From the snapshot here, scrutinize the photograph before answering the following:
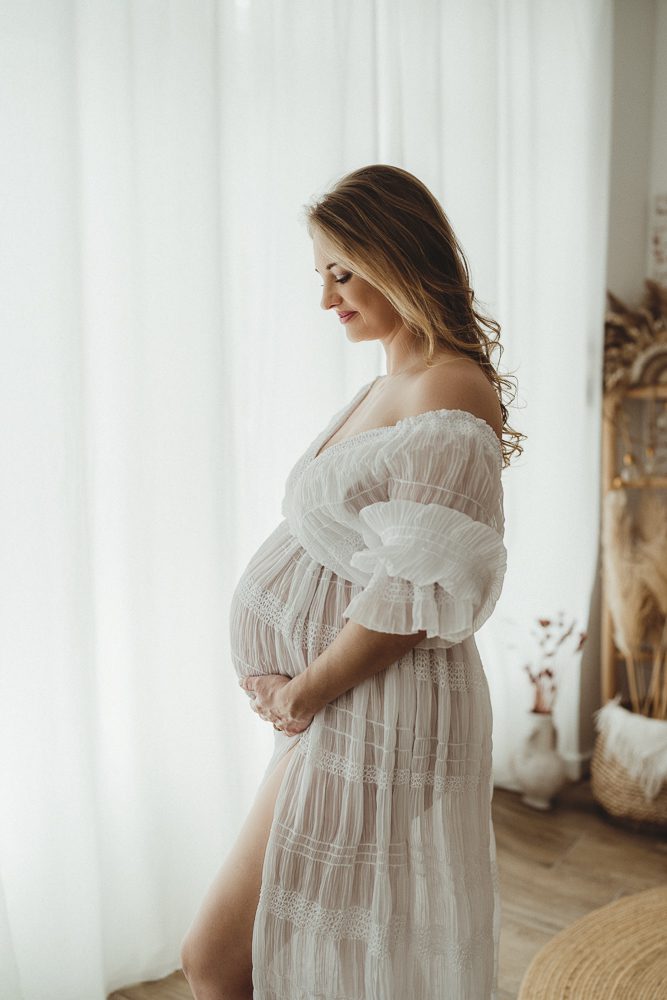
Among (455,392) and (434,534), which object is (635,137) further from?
(434,534)

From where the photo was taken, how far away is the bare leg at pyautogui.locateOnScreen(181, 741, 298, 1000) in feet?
3.52

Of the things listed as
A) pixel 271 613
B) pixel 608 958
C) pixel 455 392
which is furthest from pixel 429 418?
pixel 608 958

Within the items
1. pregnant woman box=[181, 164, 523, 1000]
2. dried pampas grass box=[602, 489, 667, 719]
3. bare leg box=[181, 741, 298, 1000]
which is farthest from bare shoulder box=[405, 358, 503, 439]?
dried pampas grass box=[602, 489, 667, 719]

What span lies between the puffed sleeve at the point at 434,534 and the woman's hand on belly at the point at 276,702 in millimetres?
173

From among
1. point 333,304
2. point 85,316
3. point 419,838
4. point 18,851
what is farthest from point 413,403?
point 18,851

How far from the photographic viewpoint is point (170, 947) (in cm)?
177

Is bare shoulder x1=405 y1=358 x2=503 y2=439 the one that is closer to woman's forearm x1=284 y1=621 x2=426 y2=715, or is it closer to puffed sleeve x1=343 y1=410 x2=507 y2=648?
puffed sleeve x1=343 y1=410 x2=507 y2=648

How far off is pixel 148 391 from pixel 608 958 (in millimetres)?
1439

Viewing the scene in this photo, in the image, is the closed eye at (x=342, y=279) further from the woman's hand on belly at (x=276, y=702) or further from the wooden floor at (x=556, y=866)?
the wooden floor at (x=556, y=866)

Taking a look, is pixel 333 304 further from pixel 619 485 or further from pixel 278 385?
pixel 619 485

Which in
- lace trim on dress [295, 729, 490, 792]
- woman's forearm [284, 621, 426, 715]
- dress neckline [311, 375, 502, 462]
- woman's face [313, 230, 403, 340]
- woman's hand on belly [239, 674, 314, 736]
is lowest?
lace trim on dress [295, 729, 490, 792]

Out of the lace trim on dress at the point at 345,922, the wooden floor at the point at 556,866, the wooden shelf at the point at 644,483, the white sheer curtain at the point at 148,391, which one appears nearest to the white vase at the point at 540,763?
the wooden floor at the point at 556,866

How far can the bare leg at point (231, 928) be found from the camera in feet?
3.52

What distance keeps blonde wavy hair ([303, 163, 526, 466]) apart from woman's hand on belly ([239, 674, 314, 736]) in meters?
0.46
